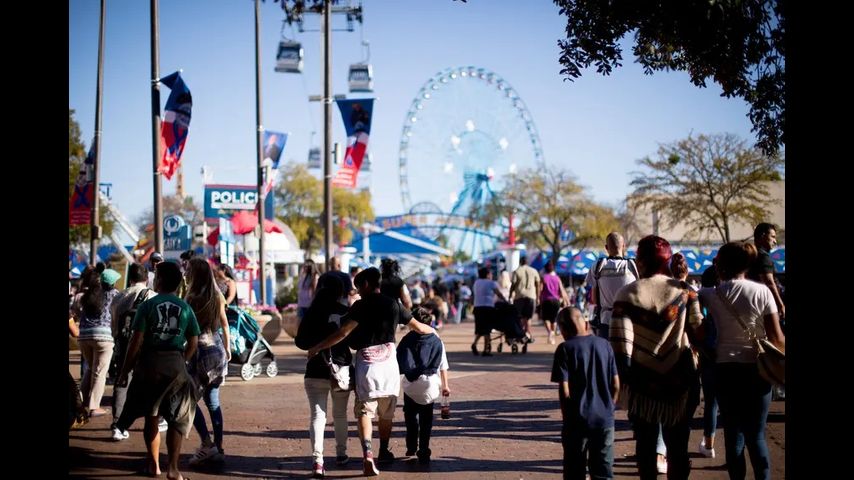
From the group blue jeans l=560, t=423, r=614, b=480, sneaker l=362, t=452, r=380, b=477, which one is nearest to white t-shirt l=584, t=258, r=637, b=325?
sneaker l=362, t=452, r=380, b=477

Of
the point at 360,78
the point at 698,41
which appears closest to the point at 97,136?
the point at 360,78

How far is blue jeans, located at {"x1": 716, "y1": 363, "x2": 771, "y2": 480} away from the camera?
5.83 metres

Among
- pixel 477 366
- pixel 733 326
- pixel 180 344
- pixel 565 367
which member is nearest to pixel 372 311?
pixel 180 344

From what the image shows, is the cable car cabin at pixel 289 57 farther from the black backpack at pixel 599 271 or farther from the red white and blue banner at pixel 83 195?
the black backpack at pixel 599 271

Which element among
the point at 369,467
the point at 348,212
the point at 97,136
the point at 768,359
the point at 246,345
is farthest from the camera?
the point at 348,212

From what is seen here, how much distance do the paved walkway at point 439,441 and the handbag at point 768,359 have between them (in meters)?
1.82

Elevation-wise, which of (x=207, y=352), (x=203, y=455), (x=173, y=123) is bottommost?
(x=203, y=455)

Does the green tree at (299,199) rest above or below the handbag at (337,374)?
above

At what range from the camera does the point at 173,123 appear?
55.9ft

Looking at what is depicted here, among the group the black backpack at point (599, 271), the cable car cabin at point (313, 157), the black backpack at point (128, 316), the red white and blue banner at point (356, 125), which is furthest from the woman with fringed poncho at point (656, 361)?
the cable car cabin at point (313, 157)

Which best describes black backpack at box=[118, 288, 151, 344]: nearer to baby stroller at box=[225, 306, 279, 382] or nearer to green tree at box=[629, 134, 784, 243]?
baby stroller at box=[225, 306, 279, 382]

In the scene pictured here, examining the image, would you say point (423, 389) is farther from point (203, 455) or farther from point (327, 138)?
point (327, 138)

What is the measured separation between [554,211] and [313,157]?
21.4 meters

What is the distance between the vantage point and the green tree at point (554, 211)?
53.3m
